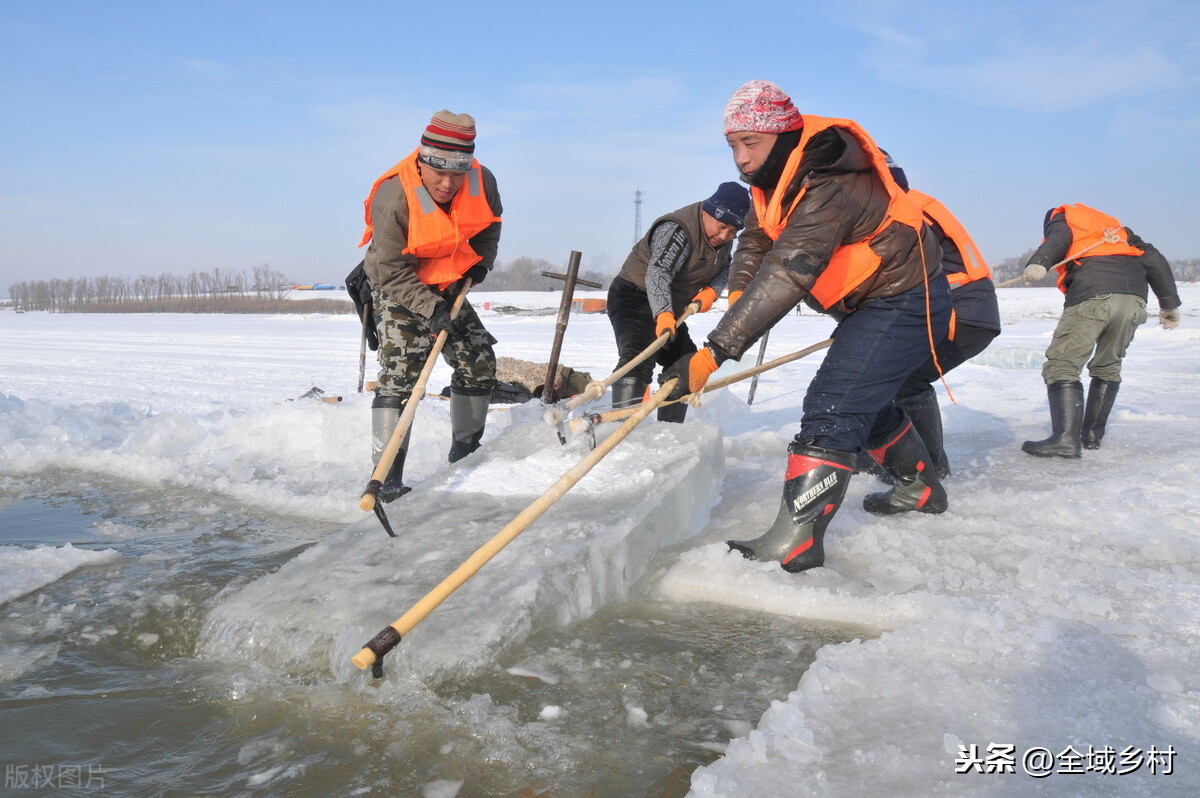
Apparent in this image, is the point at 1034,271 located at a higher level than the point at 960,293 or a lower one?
higher

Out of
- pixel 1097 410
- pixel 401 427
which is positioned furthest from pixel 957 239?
pixel 401 427

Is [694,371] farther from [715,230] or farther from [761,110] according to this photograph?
[715,230]

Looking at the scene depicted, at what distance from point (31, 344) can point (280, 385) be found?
457 inches

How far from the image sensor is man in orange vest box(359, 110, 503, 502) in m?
3.84

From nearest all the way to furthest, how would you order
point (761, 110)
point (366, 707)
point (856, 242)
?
point (366, 707), point (761, 110), point (856, 242)

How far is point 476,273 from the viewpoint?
14.9 feet

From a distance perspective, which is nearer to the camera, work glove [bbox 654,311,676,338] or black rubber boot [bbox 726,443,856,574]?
black rubber boot [bbox 726,443,856,574]

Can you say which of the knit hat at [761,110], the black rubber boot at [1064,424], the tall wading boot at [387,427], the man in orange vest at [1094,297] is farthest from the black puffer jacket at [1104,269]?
the tall wading boot at [387,427]

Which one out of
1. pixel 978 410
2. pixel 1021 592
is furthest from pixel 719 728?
pixel 978 410

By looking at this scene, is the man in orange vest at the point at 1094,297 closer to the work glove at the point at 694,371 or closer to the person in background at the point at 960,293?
the person in background at the point at 960,293

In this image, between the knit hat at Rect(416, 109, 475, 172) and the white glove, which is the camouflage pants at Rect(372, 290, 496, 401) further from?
the white glove

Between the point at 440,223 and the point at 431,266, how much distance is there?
30 centimetres

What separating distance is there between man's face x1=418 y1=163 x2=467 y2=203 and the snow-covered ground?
120 cm

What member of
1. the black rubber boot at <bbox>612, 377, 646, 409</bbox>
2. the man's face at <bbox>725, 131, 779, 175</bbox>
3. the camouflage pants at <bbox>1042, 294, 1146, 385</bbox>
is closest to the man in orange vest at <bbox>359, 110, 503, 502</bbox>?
the black rubber boot at <bbox>612, 377, 646, 409</bbox>
